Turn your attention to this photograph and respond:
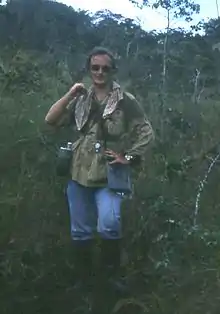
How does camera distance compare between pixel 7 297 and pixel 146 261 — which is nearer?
pixel 7 297

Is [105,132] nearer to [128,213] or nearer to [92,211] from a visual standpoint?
[92,211]

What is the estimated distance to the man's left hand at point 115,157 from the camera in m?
3.88

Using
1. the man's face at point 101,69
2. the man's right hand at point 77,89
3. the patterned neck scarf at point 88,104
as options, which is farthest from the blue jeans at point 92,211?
the man's face at point 101,69

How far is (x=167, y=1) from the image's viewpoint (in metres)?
8.27

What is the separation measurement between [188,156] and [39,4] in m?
15.7

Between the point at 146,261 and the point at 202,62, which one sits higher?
the point at 202,62

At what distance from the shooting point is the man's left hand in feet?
12.7

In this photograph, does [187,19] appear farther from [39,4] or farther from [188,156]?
[39,4]

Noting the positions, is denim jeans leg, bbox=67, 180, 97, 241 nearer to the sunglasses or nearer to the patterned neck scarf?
the patterned neck scarf

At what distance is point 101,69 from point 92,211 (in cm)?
91

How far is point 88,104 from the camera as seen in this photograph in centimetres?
396

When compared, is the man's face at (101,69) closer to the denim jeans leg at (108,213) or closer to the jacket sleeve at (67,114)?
the jacket sleeve at (67,114)

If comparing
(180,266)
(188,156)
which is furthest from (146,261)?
(188,156)

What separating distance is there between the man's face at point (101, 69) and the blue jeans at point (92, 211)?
673mm
